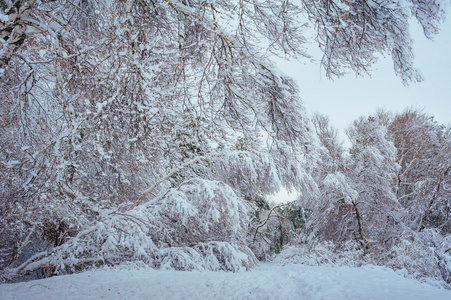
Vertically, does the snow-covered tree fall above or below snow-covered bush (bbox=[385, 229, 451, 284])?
above

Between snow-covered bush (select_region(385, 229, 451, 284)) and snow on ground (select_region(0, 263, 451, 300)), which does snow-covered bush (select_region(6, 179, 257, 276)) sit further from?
snow-covered bush (select_region(385, 229, 451, 284))

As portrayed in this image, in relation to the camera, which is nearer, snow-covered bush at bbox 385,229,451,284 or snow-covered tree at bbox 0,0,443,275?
snow-covered tree at bbox 0,0,443,275

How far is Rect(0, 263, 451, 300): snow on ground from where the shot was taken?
10.9 ft

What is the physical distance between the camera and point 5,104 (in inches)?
223

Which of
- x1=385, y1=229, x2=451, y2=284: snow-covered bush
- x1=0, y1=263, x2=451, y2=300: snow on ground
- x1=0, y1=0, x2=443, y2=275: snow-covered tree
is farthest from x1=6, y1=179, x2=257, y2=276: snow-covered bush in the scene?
x1=385, y1=229, x2=451, y2=284: snow-covered bush

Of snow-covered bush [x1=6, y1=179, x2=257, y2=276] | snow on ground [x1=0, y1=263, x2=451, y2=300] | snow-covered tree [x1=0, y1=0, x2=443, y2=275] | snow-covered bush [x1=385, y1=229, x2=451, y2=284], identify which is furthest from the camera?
snow-covered bush [x1=6, y1=179, x2=257, y2=276]

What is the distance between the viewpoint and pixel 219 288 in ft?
13.0

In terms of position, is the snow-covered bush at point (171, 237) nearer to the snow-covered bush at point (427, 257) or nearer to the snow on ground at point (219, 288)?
the snow on ground at point (219, 288)

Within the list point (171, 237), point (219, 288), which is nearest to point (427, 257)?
point (219, 288)

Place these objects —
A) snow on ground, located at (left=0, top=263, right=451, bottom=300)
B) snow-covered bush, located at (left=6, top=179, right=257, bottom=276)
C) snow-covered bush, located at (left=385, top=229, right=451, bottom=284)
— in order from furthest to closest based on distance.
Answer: snow-covered bush, located at (left=6, top=179, right=257, bottom=276), snow-covered bush, located at (left=385, top=229, right=451, bottom=284), snow on ground, located at (left=0, top=263, right=451, bottom=300)

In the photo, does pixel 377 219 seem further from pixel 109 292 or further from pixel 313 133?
pixel 109 292

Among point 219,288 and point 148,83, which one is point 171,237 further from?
point 148,83

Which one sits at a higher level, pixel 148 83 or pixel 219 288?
pixel 148 83

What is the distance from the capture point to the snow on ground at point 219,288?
3.33 metres
